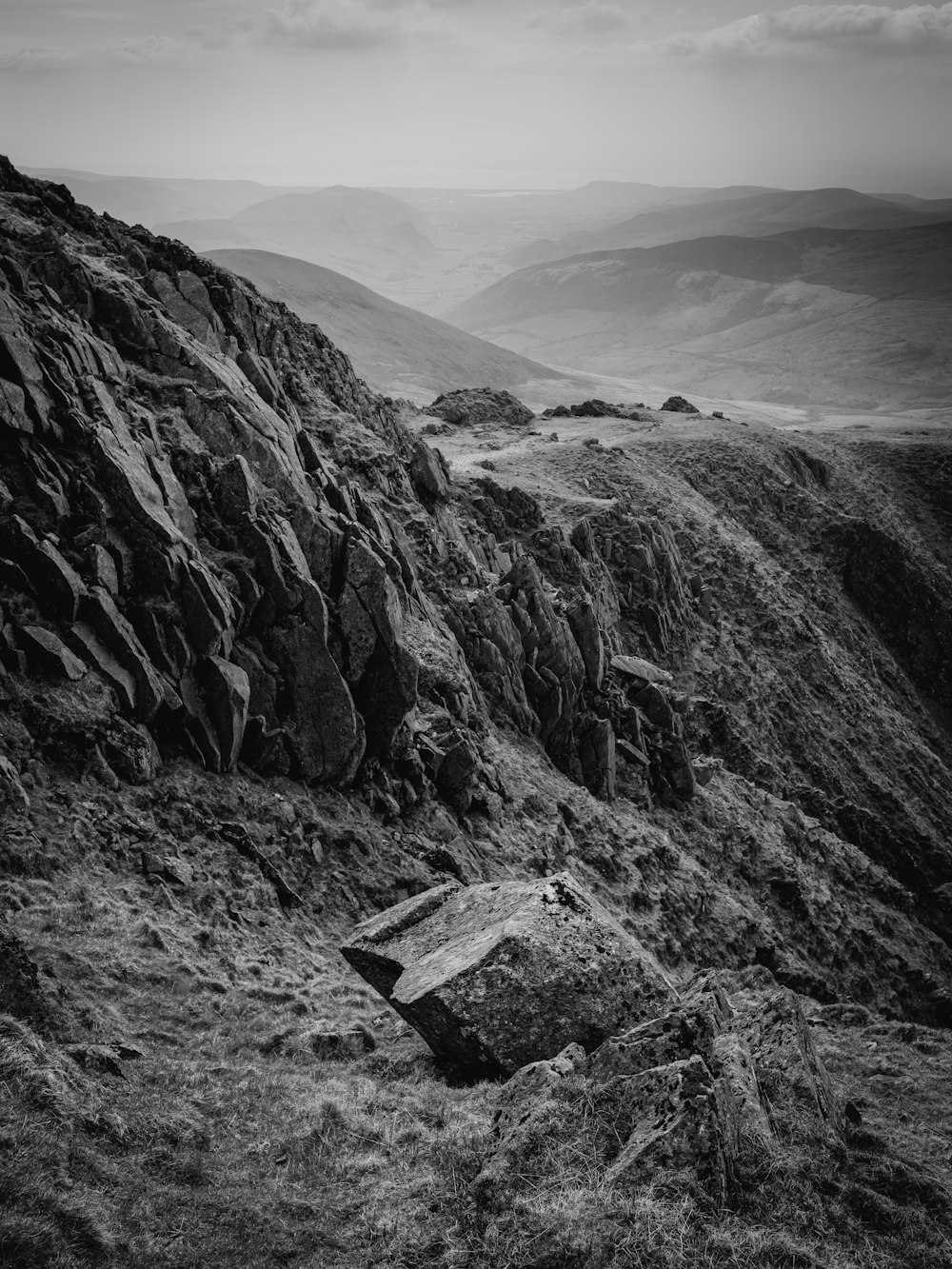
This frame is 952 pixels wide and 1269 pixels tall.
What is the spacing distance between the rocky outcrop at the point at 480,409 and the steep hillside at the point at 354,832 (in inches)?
1238

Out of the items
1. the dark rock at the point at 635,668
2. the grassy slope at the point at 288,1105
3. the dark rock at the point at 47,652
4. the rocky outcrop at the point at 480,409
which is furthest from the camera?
the rocky outcrop at the point at 480,409

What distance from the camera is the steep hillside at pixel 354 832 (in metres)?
9.77

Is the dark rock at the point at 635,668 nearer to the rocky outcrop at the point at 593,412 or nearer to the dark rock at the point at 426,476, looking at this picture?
the dark rock at the point at 426,476

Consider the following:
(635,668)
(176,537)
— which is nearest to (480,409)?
(635,668)

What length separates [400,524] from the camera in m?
37.9

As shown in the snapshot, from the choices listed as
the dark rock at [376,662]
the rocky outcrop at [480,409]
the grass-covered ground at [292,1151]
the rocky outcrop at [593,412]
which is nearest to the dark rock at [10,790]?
the grass-covered ground at [292,1151]

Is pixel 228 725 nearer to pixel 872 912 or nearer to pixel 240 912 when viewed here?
pixel 240 912

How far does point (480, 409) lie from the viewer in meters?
88.0

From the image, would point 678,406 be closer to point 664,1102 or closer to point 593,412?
point 593,412

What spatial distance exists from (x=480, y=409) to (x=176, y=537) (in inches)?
2758

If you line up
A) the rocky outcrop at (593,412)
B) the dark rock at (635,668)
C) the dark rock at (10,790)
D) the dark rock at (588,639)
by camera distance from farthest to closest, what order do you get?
the rocky outcrop at (593,412)
the dark rock at (635,668)
the dark rock at (588,639)
the dark rock at (10,790)

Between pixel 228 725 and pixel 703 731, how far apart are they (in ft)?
102

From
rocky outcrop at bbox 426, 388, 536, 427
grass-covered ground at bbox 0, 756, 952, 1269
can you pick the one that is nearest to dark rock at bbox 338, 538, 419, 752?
grass-covered ground at bbox 0, 756, 952, 1269

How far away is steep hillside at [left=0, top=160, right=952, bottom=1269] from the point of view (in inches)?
384
